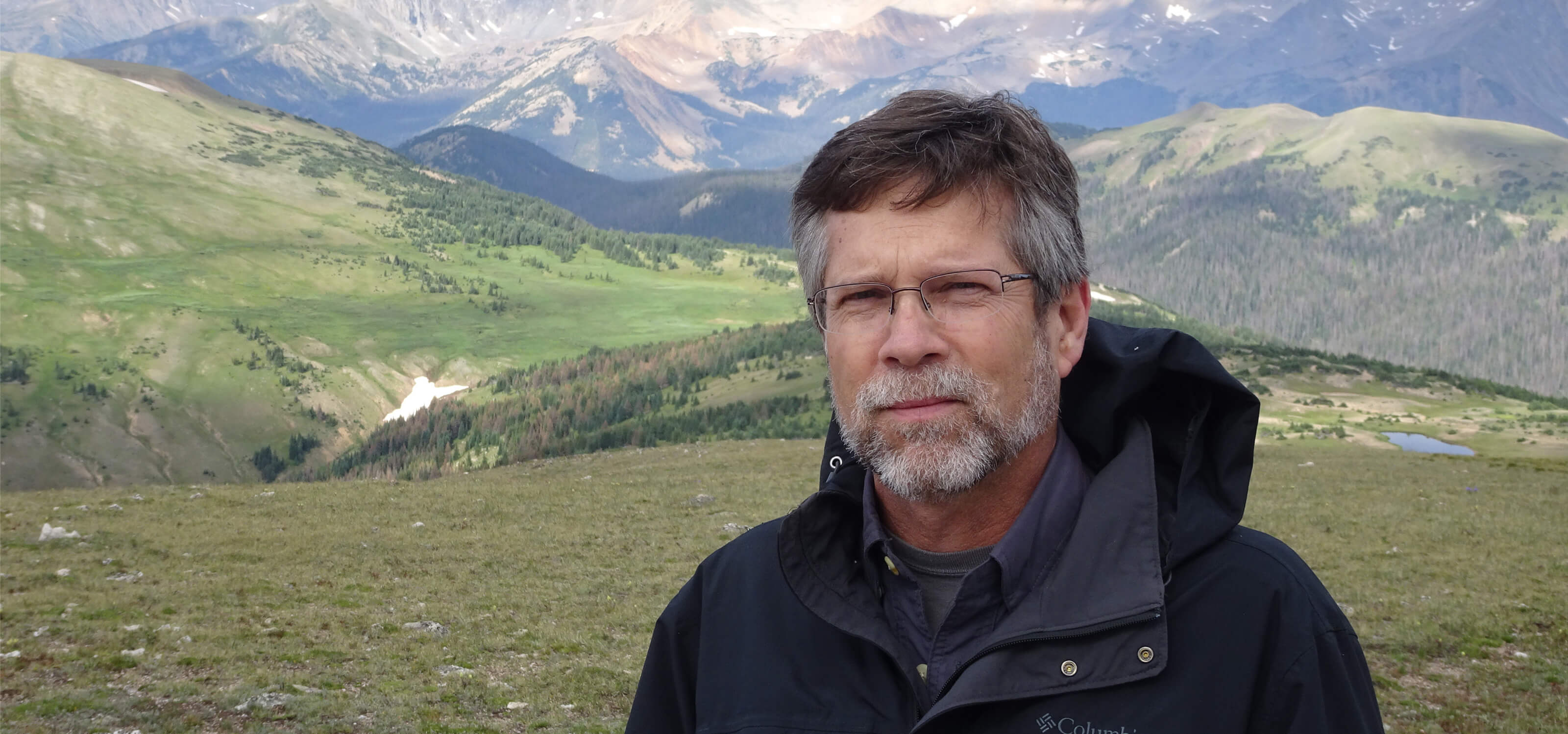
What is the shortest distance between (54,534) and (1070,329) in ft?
99.9

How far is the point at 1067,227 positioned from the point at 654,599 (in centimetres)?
2035

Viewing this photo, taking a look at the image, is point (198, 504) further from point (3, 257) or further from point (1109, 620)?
point (3, 257)

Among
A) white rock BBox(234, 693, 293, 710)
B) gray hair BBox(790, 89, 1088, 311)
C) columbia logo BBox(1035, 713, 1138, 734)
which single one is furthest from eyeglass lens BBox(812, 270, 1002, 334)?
white rock BBox(234, 693, 293, 710)

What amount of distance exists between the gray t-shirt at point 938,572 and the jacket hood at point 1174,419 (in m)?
0.47

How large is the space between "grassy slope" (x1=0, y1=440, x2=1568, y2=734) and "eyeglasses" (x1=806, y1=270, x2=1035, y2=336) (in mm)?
11821

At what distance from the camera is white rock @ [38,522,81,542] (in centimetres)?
2578

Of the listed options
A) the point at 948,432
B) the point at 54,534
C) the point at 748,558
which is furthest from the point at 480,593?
the point at 948,432

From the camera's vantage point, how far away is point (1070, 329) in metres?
3.82

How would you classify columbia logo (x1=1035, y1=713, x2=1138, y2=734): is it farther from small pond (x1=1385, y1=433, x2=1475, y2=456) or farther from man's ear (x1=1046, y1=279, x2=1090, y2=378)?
small pond (x1=1385, y1=433, x2=1475, y2=456)

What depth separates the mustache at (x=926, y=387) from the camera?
348cm

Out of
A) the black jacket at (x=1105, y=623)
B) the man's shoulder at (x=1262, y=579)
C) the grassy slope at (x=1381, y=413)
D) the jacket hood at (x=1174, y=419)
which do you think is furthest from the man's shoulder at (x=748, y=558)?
the grassy slope at (x=1381, y=413)

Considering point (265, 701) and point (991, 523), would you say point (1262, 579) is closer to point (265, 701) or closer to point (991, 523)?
point (991, 523)

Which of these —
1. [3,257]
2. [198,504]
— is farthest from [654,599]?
[3,257]

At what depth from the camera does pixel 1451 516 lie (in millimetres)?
30812
